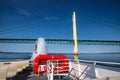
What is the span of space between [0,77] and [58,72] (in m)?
4.23

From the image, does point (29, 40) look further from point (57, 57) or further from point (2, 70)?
point (2, 70)

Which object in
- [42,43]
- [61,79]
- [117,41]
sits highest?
[117,41]

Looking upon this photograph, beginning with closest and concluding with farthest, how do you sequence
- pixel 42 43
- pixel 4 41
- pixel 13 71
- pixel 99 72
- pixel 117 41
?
pixel 99 72 → pixel 13 71 → pixel 42 43 → pixel 117 41 → pixel 4 41

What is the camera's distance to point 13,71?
24.6 ft

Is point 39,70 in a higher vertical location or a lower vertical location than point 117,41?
lower

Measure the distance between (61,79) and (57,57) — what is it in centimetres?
149

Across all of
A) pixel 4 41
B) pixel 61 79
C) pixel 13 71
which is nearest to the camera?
pixel 13 71

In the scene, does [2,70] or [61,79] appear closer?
[2,70]

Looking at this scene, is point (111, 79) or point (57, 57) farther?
point (57, 57)

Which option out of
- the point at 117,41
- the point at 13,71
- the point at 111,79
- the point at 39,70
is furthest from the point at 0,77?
the point at 117,41

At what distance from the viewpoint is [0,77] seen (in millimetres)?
5371

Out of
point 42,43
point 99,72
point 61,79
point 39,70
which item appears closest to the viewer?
point 99,72

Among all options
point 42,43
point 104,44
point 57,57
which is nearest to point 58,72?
point 57,57

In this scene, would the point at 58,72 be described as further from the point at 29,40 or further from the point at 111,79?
the point at 29,40
